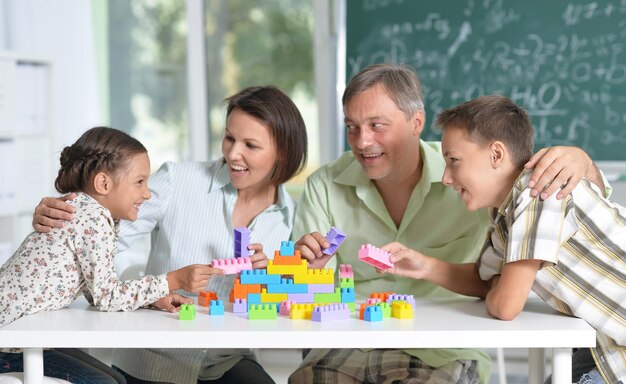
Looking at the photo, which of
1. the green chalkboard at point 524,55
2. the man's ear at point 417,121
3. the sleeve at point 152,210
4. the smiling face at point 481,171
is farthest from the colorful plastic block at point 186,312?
the green chalkboard at point 524,55

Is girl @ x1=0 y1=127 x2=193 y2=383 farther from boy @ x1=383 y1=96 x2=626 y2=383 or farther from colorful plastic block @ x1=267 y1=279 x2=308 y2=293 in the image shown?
boy @ x1=383 y1=96 x2=626 y2=383

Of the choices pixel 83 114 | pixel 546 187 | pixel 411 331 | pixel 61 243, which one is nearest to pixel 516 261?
pixel 546 187

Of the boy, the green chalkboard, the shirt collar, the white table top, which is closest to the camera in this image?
the white table top

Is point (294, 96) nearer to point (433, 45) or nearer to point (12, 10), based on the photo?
point (433, 45)

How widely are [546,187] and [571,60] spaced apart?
205cm

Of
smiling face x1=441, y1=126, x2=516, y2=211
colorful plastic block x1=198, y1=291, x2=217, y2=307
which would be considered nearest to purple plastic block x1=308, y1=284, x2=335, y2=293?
colorful plastic block x1=198, y1=291, x2=217, y2=307

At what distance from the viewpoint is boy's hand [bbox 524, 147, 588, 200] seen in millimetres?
1823

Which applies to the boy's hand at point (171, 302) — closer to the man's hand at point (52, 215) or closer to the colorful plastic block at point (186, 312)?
the colorful plastic block at point (186, 312)

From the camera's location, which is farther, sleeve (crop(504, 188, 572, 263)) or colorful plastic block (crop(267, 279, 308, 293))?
colorful plastic block (crop(267, 279, 308, 293))

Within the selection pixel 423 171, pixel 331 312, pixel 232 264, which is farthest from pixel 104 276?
pixel 423 171

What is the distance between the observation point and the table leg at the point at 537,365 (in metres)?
2.04

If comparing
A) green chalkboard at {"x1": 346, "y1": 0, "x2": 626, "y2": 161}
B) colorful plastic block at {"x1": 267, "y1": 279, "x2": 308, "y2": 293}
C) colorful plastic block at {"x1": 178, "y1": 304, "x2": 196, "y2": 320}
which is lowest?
colorful plastic block at {"x1": 178, "y1": 304, "x2": 196, "y2": 320}

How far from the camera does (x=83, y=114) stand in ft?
14.8

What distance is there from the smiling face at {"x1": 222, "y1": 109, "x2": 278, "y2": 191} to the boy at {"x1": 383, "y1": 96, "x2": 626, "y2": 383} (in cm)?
48
